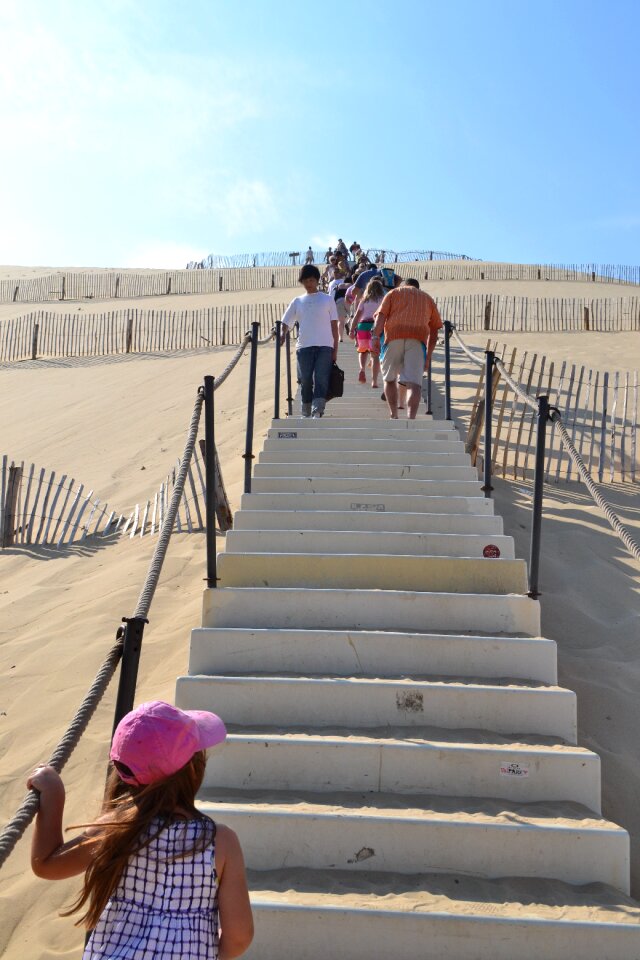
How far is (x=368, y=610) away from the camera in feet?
14.1

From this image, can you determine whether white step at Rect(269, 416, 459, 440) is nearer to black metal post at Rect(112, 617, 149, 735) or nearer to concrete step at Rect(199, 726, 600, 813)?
concrete step at Rect(199, 726, 600, 813)

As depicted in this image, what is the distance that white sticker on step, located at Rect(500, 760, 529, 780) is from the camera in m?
3.47

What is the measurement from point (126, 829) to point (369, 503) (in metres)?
3.69

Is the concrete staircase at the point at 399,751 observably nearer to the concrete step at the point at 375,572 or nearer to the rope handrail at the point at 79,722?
the concrete step at the point at 375,572

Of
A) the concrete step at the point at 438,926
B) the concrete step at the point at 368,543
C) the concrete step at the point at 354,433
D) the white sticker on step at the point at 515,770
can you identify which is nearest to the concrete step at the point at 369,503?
the concrete step at the point at 368,543

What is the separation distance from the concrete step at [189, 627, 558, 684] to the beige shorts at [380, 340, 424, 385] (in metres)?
3.86

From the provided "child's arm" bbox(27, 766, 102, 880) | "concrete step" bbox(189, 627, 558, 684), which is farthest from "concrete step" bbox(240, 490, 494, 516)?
"child's arm" bbox(27, 766, 102, 880)

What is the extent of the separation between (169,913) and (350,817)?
1431 millimetres

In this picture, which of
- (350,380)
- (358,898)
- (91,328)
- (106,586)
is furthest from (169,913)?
(91,328)

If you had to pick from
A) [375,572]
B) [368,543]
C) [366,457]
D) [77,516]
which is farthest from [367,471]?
[77,516]

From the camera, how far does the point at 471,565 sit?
4.53 metres

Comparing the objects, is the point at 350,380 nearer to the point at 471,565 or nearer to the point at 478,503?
the point at 478,503

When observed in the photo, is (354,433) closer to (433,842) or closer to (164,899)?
(433,842)

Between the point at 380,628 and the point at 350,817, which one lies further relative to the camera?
the point at 380,628
